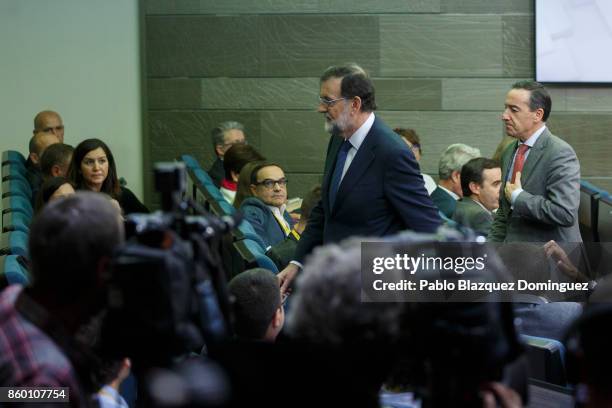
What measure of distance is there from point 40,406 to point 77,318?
0.21 metres

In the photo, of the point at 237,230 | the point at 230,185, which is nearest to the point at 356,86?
the point at 237,230

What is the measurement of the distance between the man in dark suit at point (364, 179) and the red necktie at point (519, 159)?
1.04 meters

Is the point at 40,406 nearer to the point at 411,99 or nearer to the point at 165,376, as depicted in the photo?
the point at 165,376

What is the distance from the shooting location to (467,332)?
4.73 feet

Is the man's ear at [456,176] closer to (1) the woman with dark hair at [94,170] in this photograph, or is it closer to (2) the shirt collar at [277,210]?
(2) the shirt collar at [277,210]

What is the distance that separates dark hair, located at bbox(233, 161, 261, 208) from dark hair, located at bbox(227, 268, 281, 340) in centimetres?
269

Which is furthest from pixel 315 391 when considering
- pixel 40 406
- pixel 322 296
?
pixel 40 406

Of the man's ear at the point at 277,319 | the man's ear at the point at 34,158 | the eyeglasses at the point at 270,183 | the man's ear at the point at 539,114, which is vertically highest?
the man's ear at the point at 539,114

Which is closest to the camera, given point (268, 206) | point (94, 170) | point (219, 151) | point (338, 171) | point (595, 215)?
point (338, 171)

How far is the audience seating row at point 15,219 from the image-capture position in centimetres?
348

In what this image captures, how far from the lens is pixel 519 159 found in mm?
4453

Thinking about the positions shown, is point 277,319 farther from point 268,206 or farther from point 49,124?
point 49,124

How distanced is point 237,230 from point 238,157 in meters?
1.65

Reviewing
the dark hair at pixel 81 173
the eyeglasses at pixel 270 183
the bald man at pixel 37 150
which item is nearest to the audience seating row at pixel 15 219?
the bald man at pixel 37 150
